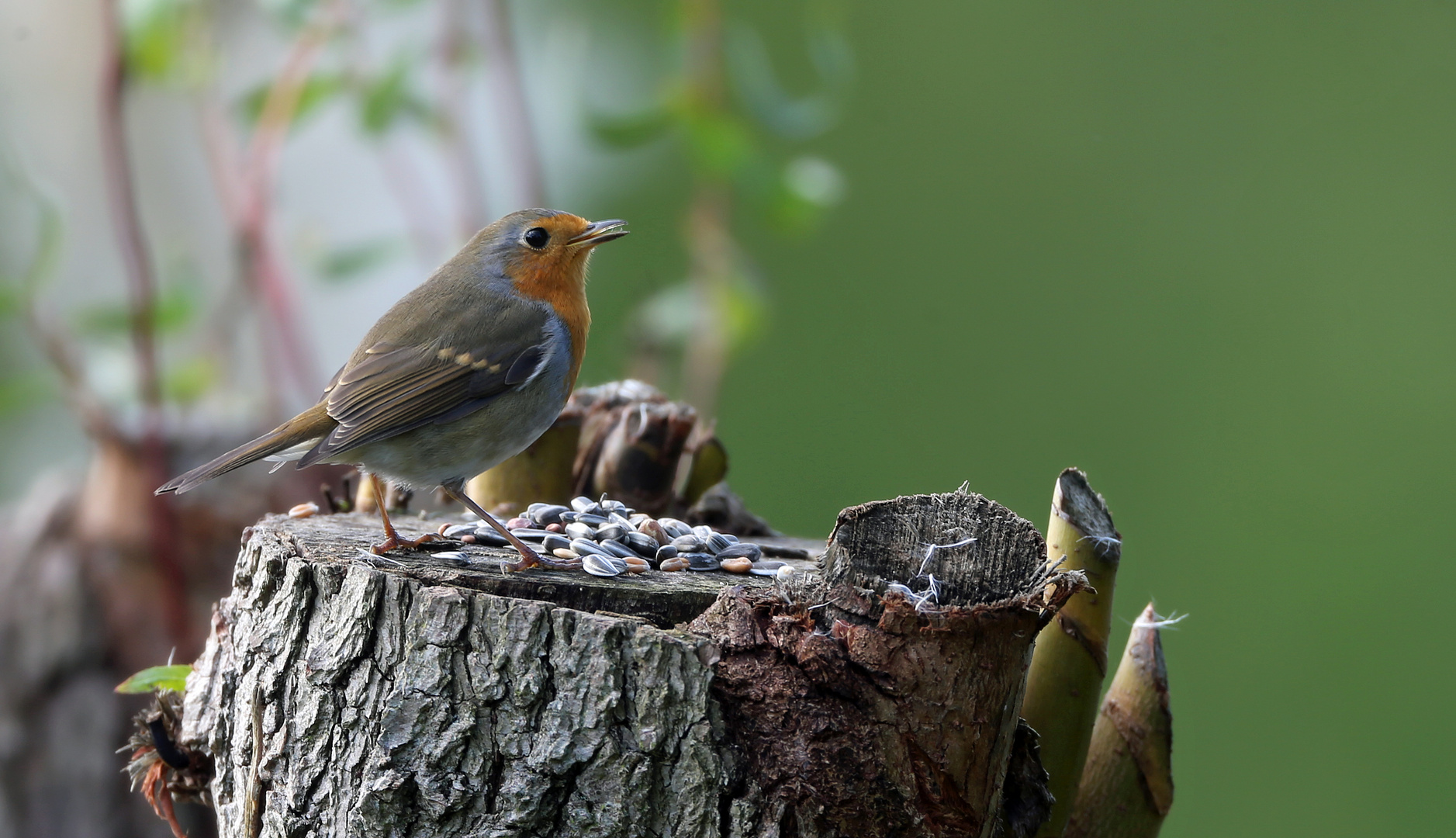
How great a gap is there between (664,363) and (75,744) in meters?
2.39

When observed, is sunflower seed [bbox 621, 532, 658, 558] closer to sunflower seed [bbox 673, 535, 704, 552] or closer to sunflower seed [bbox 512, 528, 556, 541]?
sunflower seed [bbox 673, 535, 704, 552]

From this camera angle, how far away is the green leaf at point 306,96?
12.8 feet

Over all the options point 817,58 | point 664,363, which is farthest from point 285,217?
point 817,58

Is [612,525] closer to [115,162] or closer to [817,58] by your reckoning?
[817,58]

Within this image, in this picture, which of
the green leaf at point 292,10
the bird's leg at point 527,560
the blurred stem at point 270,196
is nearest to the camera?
the bird's leg at point 527,560

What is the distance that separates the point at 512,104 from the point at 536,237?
4.65ft

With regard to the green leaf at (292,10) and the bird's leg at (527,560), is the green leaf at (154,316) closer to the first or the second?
the green leaf at (292,10)

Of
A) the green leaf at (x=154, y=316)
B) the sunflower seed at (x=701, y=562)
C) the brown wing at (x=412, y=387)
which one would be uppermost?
the green leaf at (x=154, y=316)

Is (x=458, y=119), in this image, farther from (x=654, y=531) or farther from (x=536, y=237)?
(x=654, y=531)

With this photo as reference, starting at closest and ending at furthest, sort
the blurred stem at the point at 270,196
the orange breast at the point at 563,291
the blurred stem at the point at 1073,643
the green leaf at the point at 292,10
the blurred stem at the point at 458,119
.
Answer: the blurred stem at the point at 1073,643
the orange breast at the point at 563,291
the green leaf at the point at 292,10
the blurred stem at the point at 270,196
the blurred stem at the point at 458,119

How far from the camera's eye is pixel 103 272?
5.29 metres

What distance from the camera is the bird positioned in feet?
7.99

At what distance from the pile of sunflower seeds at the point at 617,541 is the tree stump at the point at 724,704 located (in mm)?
361

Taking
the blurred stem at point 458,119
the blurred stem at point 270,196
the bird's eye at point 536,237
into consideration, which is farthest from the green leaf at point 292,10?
the bird's eye at point 536,237
